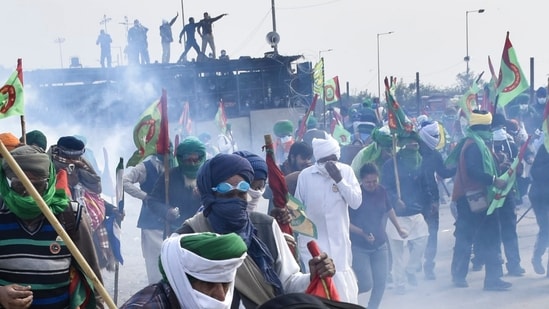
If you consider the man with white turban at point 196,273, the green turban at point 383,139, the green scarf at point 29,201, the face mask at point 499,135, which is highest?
the green scarf at point 29,201

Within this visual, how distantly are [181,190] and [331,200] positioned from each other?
1.17 metres

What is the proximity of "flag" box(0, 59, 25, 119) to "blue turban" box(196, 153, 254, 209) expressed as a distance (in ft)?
8.17

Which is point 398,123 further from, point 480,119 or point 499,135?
point 499,135

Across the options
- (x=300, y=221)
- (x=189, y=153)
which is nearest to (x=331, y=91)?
(x=189, y=153)

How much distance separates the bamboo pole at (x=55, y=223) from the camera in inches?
148

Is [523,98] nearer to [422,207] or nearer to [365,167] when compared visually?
[422,207]

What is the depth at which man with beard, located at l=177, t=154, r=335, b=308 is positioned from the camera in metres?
3.89

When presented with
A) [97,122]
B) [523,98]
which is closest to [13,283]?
[523,98]

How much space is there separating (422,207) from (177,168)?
3.36 metres

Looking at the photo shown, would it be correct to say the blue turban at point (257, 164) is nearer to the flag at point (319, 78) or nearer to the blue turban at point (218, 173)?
the blue turban at point (218, 173)

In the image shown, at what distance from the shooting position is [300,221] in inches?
272

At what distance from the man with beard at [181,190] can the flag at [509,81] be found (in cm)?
495

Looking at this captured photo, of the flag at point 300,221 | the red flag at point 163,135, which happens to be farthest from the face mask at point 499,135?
the flag at point 300,221

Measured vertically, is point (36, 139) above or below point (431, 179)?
above
